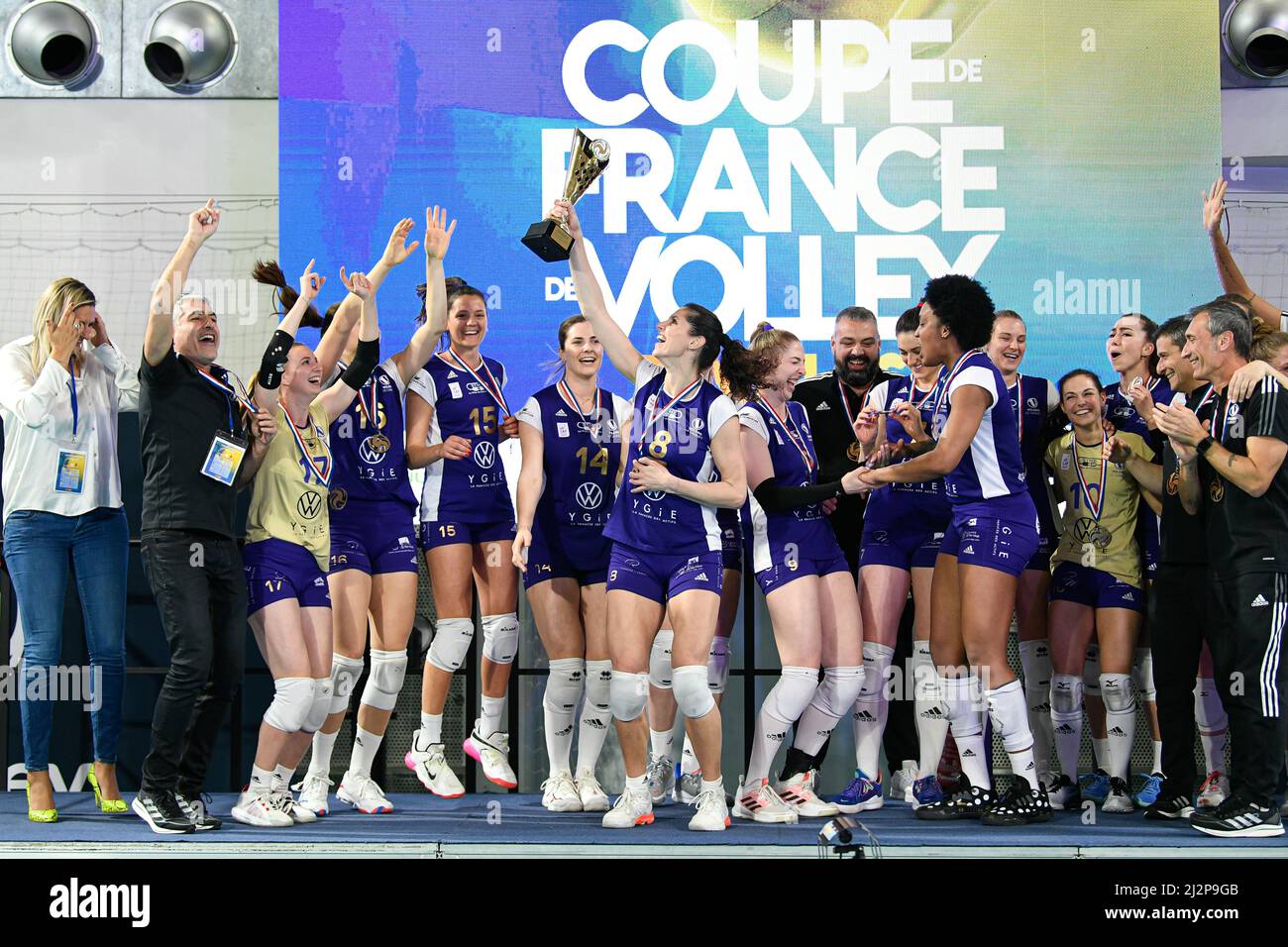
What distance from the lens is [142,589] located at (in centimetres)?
592

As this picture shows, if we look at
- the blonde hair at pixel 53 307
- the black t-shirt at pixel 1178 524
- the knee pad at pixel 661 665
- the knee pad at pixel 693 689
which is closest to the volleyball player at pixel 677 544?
the knee pad at pixel 693 689

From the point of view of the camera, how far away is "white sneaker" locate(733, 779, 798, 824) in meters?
4.60

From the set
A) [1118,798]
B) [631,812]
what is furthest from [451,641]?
[1118,798]

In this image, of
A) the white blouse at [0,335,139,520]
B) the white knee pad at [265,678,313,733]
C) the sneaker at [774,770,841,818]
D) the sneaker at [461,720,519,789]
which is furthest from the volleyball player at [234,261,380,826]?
the sneaker at [774,770,841,818]

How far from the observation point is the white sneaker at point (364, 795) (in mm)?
4809

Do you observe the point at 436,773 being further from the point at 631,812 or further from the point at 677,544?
the point at 677,544

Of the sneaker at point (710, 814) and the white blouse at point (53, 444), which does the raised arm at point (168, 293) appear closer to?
the white blouse at point (53, 444)

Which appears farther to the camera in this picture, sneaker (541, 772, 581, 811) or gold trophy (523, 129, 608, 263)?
sneaker (541, 772, 581, 811)

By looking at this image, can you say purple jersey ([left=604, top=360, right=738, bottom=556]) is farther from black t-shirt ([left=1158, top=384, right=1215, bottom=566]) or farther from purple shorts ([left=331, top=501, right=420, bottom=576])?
black t-shirt ([left=1158, top=384, right=1215, bottom=566])

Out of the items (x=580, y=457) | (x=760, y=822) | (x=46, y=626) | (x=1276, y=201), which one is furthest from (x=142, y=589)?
(x=1276, y=201)

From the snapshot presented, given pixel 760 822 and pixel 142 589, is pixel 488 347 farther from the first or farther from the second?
pixel 760 822

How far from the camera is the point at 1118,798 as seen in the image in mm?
4895

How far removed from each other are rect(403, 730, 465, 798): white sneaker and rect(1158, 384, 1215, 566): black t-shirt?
9.35 ft

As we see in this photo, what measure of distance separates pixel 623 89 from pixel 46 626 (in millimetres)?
4380
